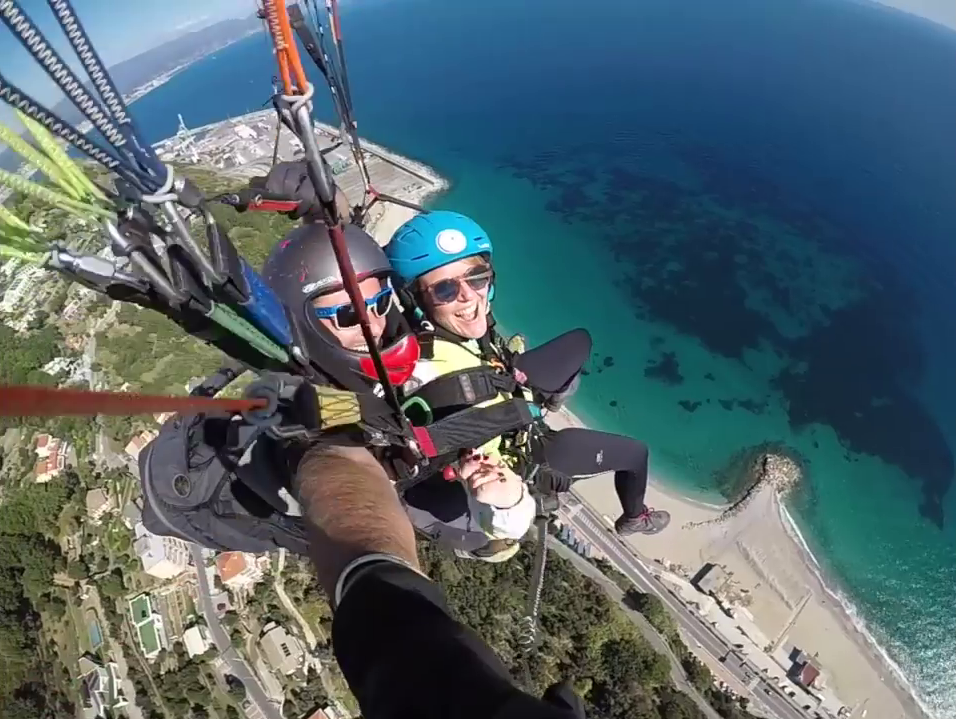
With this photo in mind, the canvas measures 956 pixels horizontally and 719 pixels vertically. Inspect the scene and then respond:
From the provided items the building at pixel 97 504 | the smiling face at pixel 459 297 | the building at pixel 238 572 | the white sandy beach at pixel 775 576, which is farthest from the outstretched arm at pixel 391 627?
the building at pixel 97 504

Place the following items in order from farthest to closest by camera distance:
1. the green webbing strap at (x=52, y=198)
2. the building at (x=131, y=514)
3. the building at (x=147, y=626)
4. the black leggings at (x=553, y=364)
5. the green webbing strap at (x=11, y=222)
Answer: the building at (x=131, y=514), the building at (x=147, y=626), the black leggings at (x=553, y=364), the green webbing strap at (x=11, y=222), the green webbing strap at (x=52, y=198)

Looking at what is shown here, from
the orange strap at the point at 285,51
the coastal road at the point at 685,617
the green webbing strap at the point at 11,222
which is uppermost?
the orange strap at the point at 285,51

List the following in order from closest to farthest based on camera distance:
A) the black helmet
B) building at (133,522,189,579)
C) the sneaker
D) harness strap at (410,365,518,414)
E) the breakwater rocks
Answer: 1. the black helmet
2. harness strap at (410,365,518,414)
3. the sneaker
4. building at (133,522,189,579)
5. the breakwater rocks

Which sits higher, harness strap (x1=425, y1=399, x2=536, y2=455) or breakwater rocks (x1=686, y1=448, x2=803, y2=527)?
harness strap (x1=425, y1=399, x2=536, y2=455)

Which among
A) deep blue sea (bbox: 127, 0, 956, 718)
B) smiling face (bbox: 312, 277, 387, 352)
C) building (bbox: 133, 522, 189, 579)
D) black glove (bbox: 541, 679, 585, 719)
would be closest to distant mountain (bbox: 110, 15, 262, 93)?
deep blue sea (bbox: 127, 0, 956, 718)

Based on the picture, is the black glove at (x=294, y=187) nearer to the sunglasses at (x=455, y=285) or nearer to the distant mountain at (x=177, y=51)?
the sunglasses at (x=455, y=285)

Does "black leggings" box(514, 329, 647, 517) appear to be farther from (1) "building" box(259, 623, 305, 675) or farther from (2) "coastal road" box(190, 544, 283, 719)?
(1) "building" box(259, 623, 305, 675)
